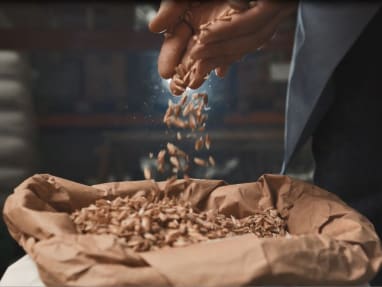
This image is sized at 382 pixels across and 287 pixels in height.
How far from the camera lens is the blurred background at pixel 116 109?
840 mm

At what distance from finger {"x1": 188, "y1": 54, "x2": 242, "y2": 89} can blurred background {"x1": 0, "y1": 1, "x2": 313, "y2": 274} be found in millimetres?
91

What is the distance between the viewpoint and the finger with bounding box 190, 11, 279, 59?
0.76 m

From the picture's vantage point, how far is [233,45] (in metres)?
0.77

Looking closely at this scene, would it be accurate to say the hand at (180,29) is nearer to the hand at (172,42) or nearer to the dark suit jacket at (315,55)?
the hand at (172,42)

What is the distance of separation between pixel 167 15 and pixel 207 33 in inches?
3.0

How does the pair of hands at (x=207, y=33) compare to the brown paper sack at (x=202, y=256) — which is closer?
the brown paper sack at (x=202, y=256)

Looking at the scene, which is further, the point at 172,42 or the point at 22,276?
the point at 172,42

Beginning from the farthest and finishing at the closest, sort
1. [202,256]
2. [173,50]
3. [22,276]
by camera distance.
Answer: [173,50] → [22,276] → [202,256]

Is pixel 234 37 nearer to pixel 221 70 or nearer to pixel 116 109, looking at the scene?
pixel 221 70

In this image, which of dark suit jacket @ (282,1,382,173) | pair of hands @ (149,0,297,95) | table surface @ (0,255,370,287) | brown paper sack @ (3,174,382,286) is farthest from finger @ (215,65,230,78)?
table surface @ (0,255,370,287)

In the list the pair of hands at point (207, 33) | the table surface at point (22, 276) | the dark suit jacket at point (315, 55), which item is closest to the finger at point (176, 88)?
the pair of hands at point (207, 33)

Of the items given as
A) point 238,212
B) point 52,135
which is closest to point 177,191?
point 238,212

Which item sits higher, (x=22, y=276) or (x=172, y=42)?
(x=172, y=42)

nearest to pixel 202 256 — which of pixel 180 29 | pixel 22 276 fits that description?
pixel 22 276
